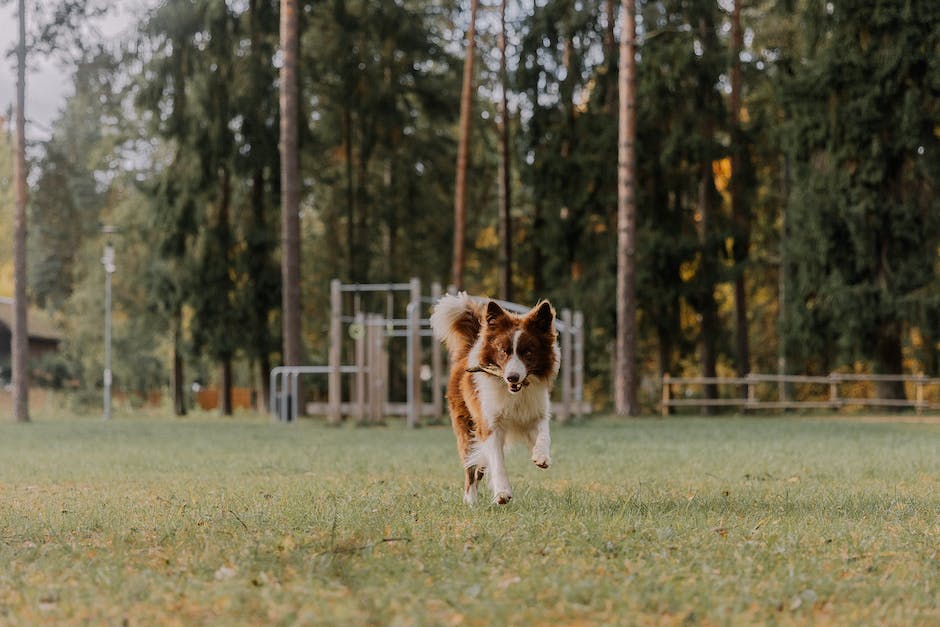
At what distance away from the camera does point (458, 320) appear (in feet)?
31.0

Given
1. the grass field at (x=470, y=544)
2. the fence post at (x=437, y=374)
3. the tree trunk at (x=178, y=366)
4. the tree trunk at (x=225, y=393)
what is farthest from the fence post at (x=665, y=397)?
the grass field at (x=470, y=544)

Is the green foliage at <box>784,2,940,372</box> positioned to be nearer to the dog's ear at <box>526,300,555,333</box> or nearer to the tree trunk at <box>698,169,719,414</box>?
the tree trunk at <box>698,169,719,414</box>

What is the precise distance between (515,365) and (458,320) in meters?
0.93

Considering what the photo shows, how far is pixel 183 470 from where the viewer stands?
13852 millimetres

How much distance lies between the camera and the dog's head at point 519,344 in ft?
28.7

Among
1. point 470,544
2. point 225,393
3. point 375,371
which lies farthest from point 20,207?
point 470,544

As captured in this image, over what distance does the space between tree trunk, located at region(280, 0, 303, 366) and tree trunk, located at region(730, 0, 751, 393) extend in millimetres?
13338

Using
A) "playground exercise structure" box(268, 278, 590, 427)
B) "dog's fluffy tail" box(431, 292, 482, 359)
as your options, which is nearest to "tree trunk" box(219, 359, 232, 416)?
"playground exercise structure" box(268, 278, 590, 427)

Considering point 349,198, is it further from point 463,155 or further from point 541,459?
point 541,459

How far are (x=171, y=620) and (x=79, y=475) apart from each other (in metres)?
8.67

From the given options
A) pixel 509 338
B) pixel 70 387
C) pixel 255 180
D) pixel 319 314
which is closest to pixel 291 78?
pixel 255 180

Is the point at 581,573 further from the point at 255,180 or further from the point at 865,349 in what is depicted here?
the point at 255,180

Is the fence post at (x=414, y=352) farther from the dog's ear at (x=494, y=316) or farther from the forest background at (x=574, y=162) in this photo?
the dog's ear at (x=494, y=316)

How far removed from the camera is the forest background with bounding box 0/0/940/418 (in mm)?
34094
